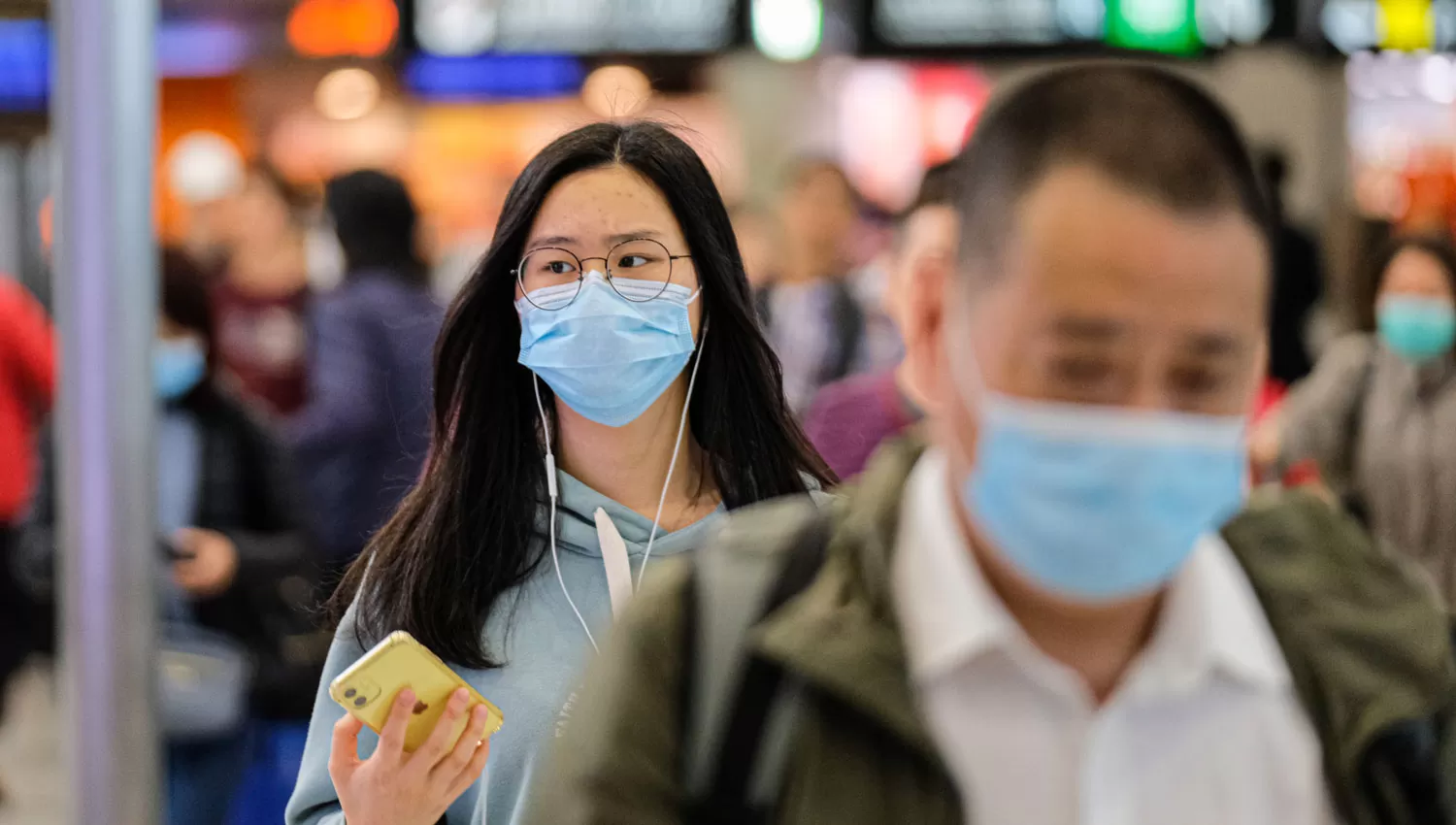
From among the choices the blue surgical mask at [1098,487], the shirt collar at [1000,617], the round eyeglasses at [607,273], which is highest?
the round eyeglasses at [607,273]

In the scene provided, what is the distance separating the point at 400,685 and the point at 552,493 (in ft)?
1.22

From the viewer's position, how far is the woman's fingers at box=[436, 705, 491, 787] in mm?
1752

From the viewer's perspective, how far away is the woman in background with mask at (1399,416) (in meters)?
Answer: 5.22

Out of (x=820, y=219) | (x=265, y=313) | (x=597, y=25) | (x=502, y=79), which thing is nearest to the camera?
(x=820, y=219)

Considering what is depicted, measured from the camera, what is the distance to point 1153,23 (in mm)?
7105

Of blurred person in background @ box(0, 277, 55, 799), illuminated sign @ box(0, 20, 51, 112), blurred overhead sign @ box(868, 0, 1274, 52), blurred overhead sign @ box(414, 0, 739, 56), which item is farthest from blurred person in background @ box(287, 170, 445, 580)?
illuminated sign @ box(0, 20, 51, 112)

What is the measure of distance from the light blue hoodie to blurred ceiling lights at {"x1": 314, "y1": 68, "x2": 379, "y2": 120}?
27.1ft

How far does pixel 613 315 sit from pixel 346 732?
22.1 inches

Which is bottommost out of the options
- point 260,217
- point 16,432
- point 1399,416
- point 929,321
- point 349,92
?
point 16,432

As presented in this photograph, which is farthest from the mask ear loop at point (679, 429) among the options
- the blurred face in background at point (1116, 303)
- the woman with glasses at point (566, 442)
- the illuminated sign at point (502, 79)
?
the illuminated sign at point (502, 79)

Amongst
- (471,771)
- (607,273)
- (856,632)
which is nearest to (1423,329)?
(607,273)

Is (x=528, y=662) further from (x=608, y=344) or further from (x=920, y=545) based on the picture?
(x=920, y=545)

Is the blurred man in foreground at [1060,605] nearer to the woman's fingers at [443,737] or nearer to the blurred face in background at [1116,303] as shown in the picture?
the blurred face in background at [1116,303]

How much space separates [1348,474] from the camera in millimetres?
5473
